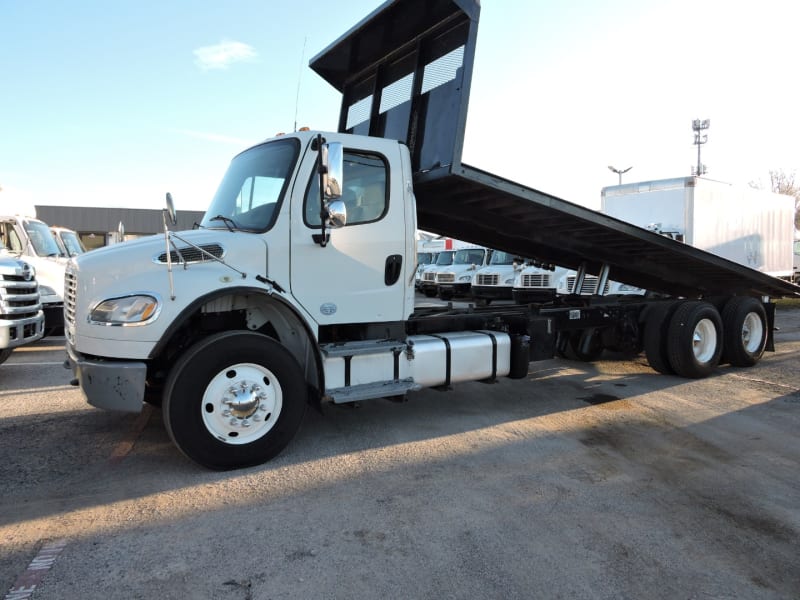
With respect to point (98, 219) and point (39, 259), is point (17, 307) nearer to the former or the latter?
point (39, 259)

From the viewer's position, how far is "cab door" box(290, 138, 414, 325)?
4.90 metres

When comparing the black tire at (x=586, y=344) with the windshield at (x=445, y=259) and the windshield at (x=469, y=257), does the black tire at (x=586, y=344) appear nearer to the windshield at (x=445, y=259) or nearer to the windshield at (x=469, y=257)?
the windshield at (x=469, y=257)

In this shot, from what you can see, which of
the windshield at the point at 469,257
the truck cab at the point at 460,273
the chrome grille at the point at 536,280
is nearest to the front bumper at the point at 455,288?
the truck cab at the point at 460,273

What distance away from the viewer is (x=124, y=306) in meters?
4.19

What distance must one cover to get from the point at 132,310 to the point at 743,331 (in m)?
8.81

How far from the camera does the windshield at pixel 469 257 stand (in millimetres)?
21625

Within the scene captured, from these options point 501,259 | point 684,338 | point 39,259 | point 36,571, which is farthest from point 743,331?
point 39,259

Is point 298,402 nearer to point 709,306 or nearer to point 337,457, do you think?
point 337,457

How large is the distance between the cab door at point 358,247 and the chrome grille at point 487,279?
13.6 m

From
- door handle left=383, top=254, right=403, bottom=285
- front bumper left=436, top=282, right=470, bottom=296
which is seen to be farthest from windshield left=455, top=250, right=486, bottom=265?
door handle left=383, top=254, right=403, bottom=285

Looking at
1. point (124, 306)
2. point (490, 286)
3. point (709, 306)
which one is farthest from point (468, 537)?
point (490, 286)

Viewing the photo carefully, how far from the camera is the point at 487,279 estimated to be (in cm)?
1914

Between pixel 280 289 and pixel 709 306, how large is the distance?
648 cm

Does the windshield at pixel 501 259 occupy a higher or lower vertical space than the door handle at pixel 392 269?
higher
